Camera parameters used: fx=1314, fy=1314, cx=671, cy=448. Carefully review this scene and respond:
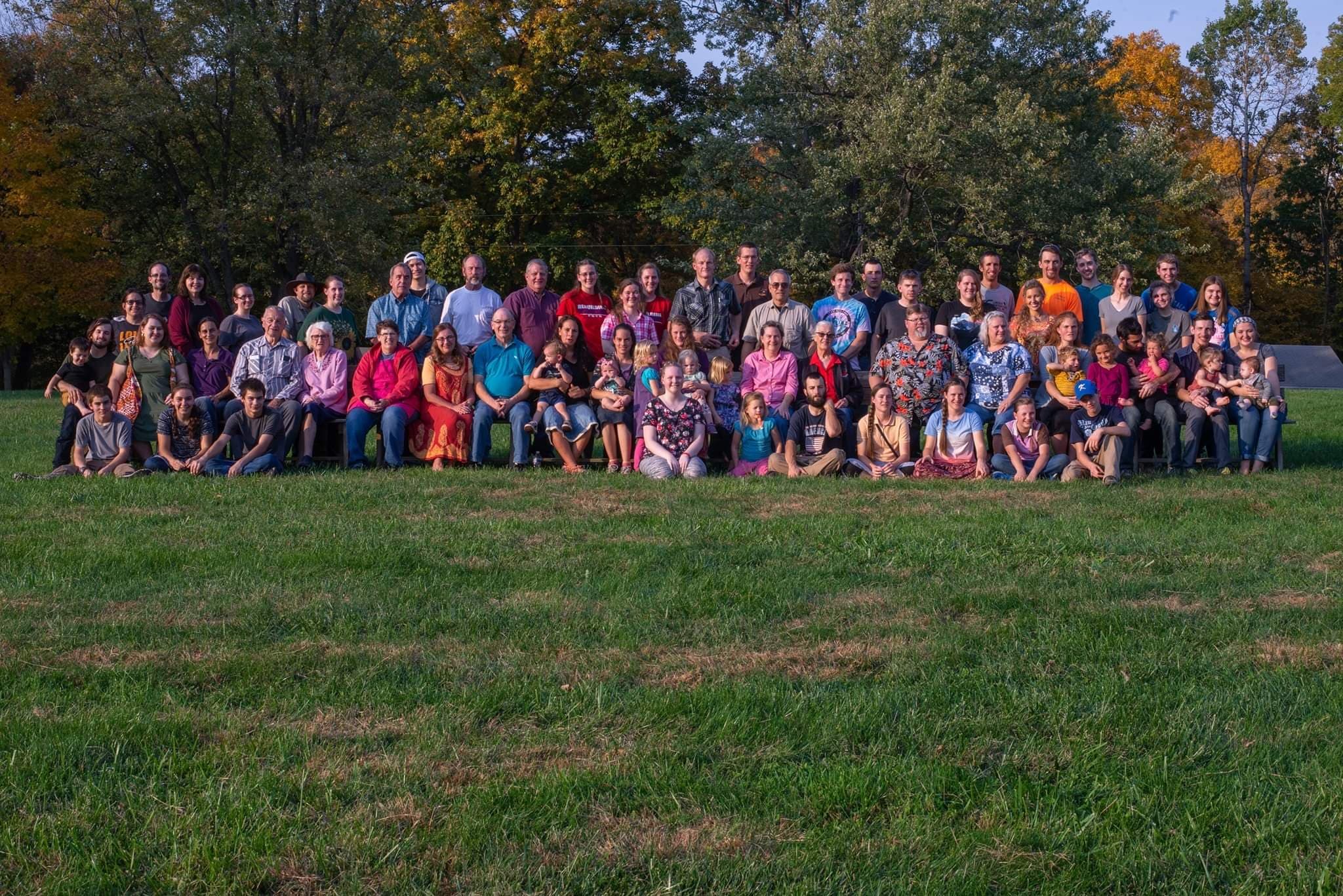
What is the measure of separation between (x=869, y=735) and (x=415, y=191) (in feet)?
87.6

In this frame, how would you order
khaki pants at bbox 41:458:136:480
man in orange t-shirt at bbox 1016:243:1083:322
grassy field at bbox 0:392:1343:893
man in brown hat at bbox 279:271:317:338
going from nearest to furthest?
Result: 1. grassy field at bbox 0:392:1343:893
2. khaki pants at bbox 41:458:136:480
3. man in orange t-shirt at bbox 1016:243:1083:322
4. man in brown hat at bbox 279:271:317:338

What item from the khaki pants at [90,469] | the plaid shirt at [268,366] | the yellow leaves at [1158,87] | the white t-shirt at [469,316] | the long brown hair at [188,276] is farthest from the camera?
the yellow leaves at [1158,87]

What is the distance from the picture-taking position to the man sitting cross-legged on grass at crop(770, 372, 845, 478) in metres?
10.9

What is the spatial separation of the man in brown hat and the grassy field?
516cm

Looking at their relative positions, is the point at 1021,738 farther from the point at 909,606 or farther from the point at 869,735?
the point at 909,606

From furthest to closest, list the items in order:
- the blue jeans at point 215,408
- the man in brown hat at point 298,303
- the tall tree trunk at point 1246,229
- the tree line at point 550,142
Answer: the tall tree trunk at point 1246,229 → the tree line at point 550,142 → the man in brown hat at point 298,303 → the blue jeans at point 215,408

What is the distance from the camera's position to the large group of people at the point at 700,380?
10.9m

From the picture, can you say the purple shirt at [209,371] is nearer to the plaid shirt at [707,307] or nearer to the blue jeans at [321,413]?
the blue jeans at [321,413]

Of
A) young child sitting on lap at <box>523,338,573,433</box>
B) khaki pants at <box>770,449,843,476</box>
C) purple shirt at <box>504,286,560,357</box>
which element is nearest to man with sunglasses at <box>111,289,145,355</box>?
purple shirt at <box>504,286,560,357</box>

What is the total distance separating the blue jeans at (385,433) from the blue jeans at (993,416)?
190 inches

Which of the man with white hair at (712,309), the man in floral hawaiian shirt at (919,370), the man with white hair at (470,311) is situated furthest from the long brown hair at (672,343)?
the man with white hair at (470,311)

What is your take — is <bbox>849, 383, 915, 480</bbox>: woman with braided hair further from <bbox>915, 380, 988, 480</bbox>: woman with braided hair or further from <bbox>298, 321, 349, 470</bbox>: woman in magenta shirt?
<bbox>298, 321, 349, 470</bbox>: woman in magenta shirt

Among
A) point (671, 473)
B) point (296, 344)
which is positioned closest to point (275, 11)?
point (296, 344)

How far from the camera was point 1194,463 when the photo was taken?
36.8 ft
